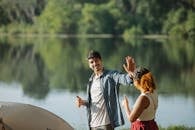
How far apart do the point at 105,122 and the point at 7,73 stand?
72.3ft

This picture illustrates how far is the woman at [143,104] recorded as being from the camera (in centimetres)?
434

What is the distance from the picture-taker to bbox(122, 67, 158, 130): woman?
434 cm

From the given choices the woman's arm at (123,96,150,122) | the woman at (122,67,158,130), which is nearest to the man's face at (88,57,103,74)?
the woman at (122,67,158,130)

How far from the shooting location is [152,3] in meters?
70.7

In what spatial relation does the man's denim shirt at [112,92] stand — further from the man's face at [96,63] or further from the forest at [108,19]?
the forest at [108,19]

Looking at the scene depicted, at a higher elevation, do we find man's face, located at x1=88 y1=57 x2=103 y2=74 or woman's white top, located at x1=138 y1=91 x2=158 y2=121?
man's face, located at x1=88 y1=57 x2=103 y2=74

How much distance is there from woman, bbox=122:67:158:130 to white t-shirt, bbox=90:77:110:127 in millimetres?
574

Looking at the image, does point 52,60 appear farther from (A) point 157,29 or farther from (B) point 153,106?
(A) point 157,29

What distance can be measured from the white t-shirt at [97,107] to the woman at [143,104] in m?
0.57

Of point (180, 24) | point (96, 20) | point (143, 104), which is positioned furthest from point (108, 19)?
point (143, 104)

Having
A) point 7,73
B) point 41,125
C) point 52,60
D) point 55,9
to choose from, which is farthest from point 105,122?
point 55,9

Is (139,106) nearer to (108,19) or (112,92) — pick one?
(112,92)

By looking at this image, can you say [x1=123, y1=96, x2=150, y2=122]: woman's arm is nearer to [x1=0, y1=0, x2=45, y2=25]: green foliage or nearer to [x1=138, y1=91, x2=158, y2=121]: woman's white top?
[x1=138, y1=91, x2=158, y2=121]: woman's white top

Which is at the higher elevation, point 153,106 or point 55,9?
point 55,9
